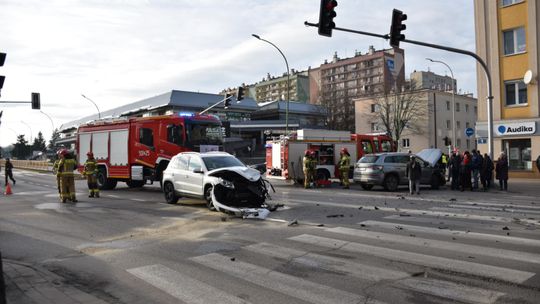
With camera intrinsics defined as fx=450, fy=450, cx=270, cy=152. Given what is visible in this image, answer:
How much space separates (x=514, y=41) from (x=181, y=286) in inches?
1071

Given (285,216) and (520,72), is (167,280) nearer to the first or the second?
(285,216)

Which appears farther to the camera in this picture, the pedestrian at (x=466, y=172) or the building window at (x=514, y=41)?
the building window at (x=514, y=41)

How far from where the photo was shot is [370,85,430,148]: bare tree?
55812 millimetres

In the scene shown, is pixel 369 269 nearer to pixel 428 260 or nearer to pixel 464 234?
pixel 428 260

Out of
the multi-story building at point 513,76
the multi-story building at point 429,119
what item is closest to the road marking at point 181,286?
the multi-story building at point 513,76

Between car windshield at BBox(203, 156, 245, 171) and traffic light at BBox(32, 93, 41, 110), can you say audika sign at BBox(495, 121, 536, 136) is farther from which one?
traffic light at BBox(32, 93, 41, 110)

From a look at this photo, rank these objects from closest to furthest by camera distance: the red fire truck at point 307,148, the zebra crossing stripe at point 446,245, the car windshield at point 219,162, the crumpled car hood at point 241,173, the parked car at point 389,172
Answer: the zebra crossing stripe at point 446,245, the crumpled car hood at point 241,173, the car windshield at point 219,162, the parked car at point 389,172, the red fire truck at point 307,148

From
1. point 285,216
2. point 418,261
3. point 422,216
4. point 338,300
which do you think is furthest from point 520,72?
point 338,300

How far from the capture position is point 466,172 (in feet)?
62.7

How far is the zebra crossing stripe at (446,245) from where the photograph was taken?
6.67 meters

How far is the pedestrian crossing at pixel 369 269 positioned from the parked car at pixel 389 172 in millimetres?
10061

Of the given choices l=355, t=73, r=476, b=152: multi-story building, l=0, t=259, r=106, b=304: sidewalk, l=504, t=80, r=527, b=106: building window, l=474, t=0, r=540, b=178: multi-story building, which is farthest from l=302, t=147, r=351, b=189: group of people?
l=355, t=73, r=476, b=152: multi-story building

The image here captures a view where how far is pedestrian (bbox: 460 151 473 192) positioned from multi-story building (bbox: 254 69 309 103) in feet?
368

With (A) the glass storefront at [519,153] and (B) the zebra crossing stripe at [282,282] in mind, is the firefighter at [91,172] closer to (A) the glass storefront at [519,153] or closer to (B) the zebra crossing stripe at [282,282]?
(B) the zebra crossing stripe at [282,282]
